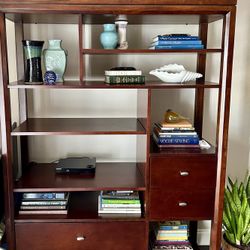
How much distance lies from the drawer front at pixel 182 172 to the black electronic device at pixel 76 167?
413 millimetres

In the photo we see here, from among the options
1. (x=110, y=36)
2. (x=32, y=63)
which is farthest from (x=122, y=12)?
(x=32, y=63)

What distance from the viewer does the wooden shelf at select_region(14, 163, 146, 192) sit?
174 centimetres

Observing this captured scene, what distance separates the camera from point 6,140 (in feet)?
5.36

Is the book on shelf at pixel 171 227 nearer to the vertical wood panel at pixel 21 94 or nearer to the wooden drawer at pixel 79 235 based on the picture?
the wooden drawer at pixel 79 235

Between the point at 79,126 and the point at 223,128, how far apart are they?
78 centimetres

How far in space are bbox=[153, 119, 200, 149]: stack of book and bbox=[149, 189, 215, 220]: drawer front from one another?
26cm

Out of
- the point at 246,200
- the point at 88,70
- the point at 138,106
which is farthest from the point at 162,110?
the point at 246,200

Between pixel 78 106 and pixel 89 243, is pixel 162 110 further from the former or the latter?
pixel 89 243

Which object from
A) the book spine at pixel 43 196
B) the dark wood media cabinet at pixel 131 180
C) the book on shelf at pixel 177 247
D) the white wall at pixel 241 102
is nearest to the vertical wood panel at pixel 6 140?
the dark wood media cabinet at pixel 131 180

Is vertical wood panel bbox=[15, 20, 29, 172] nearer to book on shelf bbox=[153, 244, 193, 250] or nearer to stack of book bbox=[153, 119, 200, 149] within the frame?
stack of book bbox=[153, 119, 200, 149]

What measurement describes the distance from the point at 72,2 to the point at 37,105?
2.52 ft

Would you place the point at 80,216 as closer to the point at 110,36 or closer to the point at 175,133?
the point at 175,133

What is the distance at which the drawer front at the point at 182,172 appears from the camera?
5.61 ft

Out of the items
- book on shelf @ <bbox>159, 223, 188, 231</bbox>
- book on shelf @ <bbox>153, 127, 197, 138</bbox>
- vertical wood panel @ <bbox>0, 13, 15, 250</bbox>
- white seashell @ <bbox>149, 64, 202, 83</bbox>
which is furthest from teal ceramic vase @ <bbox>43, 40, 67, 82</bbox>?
book on shelf @ <bbox>159, 223, 188, 231</bbox>
